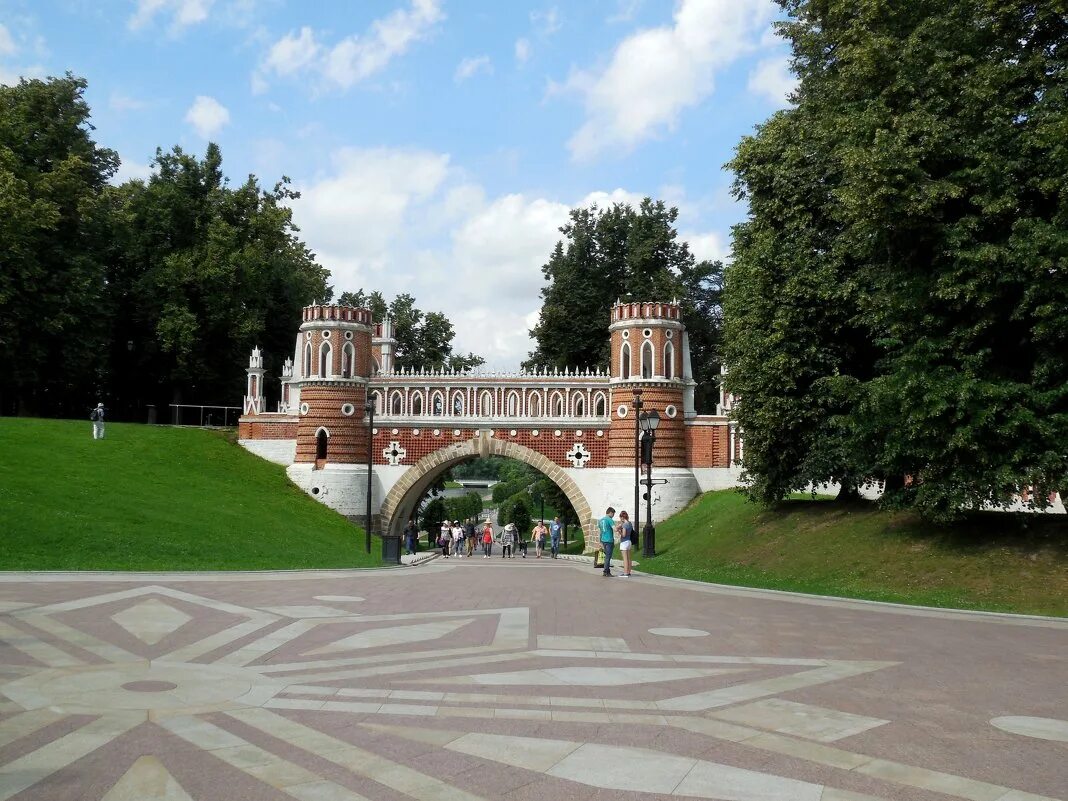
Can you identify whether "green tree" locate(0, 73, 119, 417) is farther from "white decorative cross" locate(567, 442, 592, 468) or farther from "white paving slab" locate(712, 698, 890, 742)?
"white paving slab" locate(712, 698, 890, 742)

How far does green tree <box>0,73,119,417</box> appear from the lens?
37594mm

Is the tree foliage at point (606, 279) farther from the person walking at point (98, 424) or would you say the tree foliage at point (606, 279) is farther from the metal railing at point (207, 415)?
the person walking at point (98, 424)

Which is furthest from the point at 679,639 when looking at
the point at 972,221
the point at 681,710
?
the point at 972,221

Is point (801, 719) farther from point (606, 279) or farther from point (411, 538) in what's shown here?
point (606, 279)

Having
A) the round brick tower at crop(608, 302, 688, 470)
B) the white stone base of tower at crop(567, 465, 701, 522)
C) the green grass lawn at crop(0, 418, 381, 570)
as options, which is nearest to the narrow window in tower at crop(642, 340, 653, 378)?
the round brick tower at crop(608, 302, 688, 470)

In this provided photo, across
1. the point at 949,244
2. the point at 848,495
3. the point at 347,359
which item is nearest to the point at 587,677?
the point at 949,244

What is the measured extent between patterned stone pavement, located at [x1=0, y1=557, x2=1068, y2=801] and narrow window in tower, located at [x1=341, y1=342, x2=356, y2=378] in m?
24.9

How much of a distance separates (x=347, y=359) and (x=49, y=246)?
1557 centimetres

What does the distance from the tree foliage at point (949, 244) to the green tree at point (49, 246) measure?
A: 32787 mm

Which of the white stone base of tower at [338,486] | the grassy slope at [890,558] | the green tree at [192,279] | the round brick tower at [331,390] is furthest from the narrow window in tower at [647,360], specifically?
the green tree at [192,279]

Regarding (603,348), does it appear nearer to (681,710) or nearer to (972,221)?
(972,221)

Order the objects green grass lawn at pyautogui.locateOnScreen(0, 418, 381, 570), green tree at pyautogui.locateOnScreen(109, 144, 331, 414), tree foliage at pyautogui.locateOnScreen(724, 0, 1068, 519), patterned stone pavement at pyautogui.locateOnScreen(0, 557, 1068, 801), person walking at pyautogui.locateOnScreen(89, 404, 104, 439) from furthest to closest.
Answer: green tree at pyautogui.locateOnScreen(109, 144, 331, 414), person walking at pyautogui.locateOnScreen(89, 404, 104, 439), green grass lawn at pyautogui.locateOnScreen(0, 418, 381, 570), tree foliage at pyautogui.locateOnScreen(724, 0, 1068, 519), patterned stone pavement at pyautogui.locateOnScreen(0, 557, 1068, 801)

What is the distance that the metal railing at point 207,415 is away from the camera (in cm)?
4575

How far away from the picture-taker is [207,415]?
154 ft
